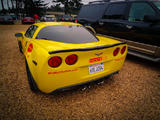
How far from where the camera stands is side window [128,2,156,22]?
308 centimetres

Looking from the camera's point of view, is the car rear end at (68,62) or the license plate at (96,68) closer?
the car rear end at (68,62)

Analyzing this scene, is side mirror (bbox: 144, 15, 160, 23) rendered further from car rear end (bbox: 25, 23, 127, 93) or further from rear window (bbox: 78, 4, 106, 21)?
rear window (bbox: 78, 4, 106, 21)

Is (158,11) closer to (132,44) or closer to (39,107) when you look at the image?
(132,44)

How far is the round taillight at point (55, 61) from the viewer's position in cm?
144

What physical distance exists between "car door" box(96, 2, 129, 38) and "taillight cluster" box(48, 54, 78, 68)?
278cm

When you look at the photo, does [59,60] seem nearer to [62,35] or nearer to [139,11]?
[62,35]

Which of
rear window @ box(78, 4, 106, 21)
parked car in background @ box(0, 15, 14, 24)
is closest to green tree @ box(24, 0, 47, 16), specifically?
parked car in background @ box(0, 15, 14, 24)

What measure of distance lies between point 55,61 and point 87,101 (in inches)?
41.4

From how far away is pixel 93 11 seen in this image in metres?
4.99

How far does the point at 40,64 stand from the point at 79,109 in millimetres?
1036

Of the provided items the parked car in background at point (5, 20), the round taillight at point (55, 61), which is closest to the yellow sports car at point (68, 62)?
the round taillight at point (55, 61)

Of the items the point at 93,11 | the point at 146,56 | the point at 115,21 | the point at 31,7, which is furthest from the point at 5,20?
the point at 31,7

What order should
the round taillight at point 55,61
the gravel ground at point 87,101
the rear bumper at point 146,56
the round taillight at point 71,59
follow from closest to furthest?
1. the round taillight at point 55,61
2. the round taillight at point 71,59
3. the gravel ground at point 87,101
4. the rear bumper at point 146,56

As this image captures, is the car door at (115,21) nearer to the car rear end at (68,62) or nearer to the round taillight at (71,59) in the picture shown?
the car rear end at (68,62)
